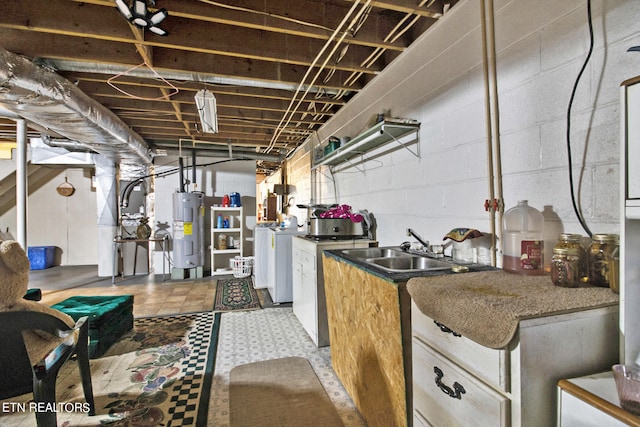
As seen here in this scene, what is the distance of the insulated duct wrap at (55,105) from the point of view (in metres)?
2.14

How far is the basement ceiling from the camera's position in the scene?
1985 millimetres

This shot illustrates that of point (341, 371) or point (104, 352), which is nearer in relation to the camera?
point (341, 371)

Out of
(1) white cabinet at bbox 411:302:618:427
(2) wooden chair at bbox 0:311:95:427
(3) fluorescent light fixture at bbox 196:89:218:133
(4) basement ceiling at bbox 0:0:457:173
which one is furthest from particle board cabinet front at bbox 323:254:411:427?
(3) fluorescent light fixture at bbox 196:89:218:133

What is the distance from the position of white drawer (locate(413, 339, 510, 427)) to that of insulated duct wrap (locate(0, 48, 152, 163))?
122 inches

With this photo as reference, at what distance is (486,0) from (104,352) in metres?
3.53

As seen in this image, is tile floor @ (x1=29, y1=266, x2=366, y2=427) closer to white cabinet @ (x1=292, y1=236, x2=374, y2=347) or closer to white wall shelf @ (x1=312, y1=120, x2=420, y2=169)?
white cabinet @ (x1=292, y1=236, x2=374, y2=347)

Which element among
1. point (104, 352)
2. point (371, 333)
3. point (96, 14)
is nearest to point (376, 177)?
point (371, 333)

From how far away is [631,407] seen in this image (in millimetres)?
589

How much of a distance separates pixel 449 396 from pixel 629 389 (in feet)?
1.60

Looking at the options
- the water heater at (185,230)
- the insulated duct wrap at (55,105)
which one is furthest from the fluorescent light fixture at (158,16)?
the water heater at (185,230)

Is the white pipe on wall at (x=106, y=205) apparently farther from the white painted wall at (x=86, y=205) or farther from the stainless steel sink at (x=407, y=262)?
the stainless steel sink at (x=407, y=262)

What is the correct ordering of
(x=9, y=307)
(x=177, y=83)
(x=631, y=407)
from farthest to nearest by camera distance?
(x=177, y=83) → (x=9, y=307) → (x=631, y=407)

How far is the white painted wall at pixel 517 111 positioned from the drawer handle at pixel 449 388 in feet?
2.56

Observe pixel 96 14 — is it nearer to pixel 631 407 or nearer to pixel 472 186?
pixel 472 186
